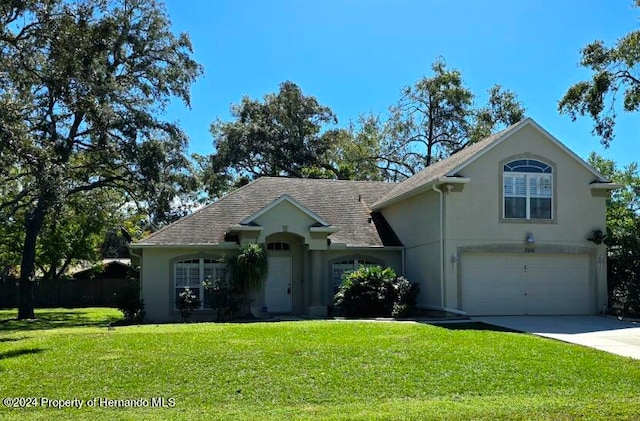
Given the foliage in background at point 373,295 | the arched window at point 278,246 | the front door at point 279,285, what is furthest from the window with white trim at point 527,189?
the front door at point 279,285

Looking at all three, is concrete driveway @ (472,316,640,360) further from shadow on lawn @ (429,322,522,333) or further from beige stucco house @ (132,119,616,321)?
beige stucco house @ (132,119,616,321)

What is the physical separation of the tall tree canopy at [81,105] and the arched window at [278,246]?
7.16 m

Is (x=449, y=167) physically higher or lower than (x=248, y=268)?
higher

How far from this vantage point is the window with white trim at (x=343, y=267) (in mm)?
23438

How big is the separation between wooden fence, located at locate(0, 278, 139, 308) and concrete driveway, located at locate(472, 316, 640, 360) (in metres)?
26.2

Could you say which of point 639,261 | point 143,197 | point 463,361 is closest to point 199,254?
point 143,197

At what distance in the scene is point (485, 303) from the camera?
20.8 m

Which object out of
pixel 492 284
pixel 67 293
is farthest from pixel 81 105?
pixel 67 293

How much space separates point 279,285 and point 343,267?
242 cm

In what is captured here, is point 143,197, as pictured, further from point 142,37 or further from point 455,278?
point 455,278

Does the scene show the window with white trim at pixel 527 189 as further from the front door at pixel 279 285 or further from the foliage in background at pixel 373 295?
the front door at pixel 279 285

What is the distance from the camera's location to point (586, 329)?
57.0ft

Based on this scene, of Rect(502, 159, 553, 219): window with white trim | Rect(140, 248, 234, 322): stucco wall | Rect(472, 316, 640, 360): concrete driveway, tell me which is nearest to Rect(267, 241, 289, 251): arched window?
Rect(140, 248, 234, 322): stucco wall

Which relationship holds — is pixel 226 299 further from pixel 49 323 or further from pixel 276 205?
pixel 49 323
